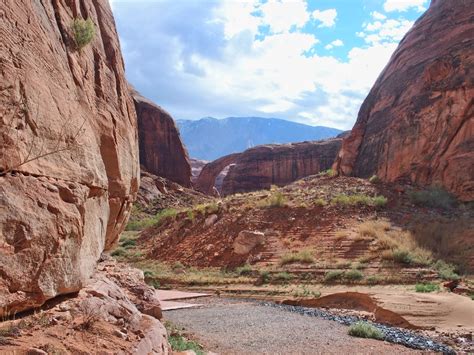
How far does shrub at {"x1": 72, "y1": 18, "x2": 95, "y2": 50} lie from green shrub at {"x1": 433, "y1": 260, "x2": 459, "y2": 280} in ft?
44.7

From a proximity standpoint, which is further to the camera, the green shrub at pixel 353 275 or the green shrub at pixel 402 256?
the green shrub at pixel 402 256

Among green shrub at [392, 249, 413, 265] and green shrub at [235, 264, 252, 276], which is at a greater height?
green shrub at [392, 249, 413, 265]

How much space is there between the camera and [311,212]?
23.1 m

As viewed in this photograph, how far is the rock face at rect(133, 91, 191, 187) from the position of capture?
5941 centimetres

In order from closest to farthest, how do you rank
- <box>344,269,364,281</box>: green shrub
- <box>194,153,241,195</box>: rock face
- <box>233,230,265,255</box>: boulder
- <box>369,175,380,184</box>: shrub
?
<box>344,269,364,281</box>: green shrub
<box>233,230,265,255</box>: boulder
<box>369,175,380,184</box>: shrub
<box>194,153,241,195</box>: rock face

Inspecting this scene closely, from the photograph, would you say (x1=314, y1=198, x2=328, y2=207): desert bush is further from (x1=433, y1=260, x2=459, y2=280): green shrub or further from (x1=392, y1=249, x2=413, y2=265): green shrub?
(x1=433, y1=260, x2=459, y2=280): green shrub

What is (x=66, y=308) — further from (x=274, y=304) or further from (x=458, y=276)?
(x=458, y=276)

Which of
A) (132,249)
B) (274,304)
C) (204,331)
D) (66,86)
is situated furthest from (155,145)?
(66,86)

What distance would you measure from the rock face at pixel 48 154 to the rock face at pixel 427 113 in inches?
863

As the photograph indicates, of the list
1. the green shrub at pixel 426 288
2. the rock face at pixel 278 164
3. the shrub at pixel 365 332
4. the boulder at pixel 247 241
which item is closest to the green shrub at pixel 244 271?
the boulder at pixel 247 241

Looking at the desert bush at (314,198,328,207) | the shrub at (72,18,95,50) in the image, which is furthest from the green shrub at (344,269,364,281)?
the shrub at (72,18,95,50)

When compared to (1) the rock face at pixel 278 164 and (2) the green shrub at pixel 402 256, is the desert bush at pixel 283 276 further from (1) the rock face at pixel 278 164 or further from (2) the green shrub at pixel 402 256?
(1) the rock face at pixel 278 164

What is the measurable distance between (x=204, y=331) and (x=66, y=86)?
7.23m

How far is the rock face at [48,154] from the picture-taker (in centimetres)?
342
